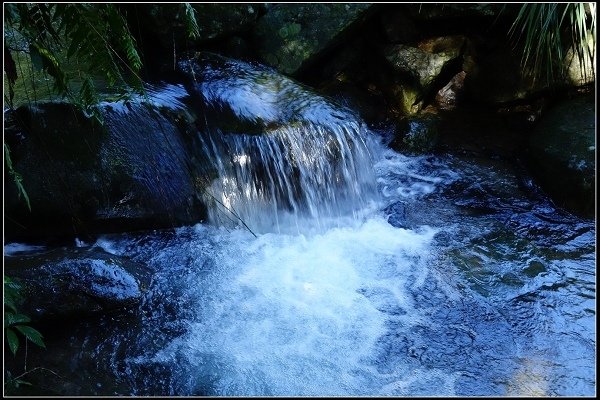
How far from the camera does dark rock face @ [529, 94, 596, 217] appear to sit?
480cm

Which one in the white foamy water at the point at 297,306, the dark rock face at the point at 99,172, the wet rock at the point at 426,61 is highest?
the wet rock at the point at 426,61

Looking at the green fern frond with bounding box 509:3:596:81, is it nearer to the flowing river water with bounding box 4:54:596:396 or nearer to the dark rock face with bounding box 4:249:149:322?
the flowing river water with bounding box 4:54:596:396

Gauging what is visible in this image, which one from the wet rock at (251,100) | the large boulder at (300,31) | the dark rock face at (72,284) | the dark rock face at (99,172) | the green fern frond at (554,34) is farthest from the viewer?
the large boulder at (300,31)

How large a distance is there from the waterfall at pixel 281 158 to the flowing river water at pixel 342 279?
15 millimetres

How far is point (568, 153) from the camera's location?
5.02 meters

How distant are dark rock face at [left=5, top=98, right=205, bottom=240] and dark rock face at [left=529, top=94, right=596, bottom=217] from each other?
3.47 metres

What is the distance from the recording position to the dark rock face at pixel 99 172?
4219mm

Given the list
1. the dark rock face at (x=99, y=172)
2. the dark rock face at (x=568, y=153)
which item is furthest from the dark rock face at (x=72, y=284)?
the dark rock face at (x=568, y=153)

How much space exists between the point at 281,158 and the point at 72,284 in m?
2.23

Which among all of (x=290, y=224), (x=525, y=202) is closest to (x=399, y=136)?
(x=525, y=202)

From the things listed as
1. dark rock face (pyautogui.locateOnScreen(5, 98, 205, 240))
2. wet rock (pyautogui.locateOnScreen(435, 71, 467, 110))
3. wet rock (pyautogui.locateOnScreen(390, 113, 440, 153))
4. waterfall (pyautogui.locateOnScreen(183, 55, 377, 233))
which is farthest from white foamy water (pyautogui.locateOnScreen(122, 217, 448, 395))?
wet rock (pyautogui.locateOnScreen(435, 71, 467, 110))

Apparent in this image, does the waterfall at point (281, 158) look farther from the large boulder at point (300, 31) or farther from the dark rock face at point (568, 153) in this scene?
the dark rock face at point (568, 153)

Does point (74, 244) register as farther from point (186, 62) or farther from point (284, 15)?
point (284, 15)

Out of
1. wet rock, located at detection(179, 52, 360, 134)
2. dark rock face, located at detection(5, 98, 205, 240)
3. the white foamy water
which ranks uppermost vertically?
wet rock, located at detection(179, 52, 360, 134)
